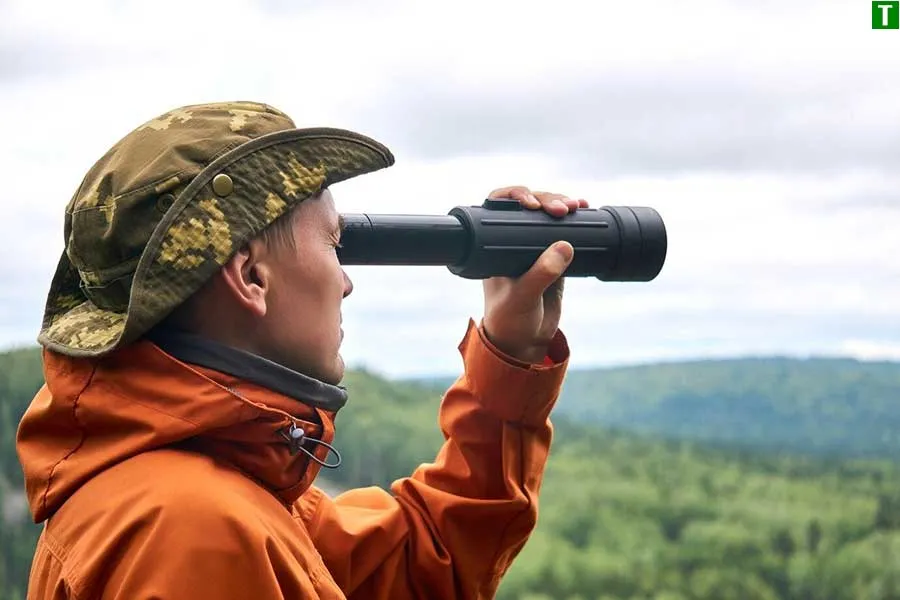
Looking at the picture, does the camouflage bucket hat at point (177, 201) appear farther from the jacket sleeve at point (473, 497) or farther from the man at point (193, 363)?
the jacket sleeve at point (473, 497)

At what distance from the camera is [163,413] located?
3.74ft

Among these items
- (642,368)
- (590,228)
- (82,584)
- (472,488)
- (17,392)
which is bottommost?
(642,368)

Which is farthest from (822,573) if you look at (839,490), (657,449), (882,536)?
(657,449)

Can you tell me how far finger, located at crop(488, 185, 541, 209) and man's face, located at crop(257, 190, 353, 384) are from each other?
1.18ft

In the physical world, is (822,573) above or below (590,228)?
below

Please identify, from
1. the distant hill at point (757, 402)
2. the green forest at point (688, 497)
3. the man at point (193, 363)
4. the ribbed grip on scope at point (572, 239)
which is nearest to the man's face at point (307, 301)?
the man at point (193, 363)

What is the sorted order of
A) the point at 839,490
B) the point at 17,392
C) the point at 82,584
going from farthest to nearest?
the point at 839,490
the point at 17,392
the point at 82,584

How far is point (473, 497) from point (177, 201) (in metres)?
0.72

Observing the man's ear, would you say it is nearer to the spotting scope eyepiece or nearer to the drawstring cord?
the drawstring cord

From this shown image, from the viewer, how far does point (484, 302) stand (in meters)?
1.66

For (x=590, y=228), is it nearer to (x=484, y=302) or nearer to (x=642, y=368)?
(x=484, y=302)

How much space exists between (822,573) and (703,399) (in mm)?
3257

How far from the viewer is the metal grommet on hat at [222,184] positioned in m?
1.15

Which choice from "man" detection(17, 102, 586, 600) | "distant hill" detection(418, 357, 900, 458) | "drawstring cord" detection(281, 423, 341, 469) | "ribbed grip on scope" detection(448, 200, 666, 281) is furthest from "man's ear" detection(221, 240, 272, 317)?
"distant hill" detection(418, 357, 900, 458)
